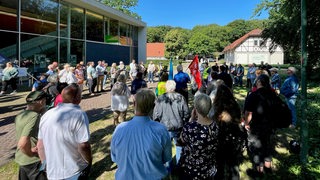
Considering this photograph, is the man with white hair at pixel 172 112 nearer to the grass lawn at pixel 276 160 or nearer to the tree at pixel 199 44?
the grass lawn at pixel 276 160

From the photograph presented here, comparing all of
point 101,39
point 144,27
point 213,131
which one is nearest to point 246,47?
point 144,27

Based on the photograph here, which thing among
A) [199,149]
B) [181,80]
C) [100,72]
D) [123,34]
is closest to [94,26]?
[123,34]

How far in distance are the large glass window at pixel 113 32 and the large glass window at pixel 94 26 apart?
1.41m

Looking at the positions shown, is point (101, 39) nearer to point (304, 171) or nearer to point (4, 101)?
point (4, 101)

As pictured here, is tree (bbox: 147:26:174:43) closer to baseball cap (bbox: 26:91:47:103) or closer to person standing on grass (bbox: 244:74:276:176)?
person standing on grass (bbox: 244:74:276:176)

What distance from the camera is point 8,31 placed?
17.0 m

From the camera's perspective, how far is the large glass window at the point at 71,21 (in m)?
22.3

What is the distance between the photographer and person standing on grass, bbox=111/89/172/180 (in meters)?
2.62

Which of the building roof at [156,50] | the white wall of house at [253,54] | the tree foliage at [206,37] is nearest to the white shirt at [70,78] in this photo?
the white wall of house at [253,54]

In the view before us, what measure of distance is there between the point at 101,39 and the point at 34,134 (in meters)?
26.6

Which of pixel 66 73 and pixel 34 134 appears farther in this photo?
pixel 66 73

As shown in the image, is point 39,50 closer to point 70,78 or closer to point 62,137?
point 70,78

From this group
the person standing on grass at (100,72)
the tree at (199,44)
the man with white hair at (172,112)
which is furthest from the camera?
the tree at (199,44)

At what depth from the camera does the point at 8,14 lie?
17.0 metres
